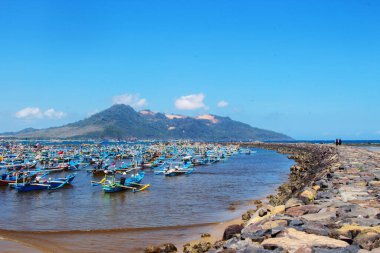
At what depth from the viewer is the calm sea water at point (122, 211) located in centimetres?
1886

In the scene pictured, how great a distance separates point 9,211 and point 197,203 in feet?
41.2

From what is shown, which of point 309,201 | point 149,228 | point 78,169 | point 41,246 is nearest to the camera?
point 309,201

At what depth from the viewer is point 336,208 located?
11984 millimetres

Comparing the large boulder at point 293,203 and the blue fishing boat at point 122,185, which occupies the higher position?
the large boulder at point 293,203

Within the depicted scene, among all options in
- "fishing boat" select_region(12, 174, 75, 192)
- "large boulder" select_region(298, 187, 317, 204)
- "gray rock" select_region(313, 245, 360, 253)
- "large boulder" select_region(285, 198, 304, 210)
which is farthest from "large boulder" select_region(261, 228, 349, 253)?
"fishing boat" select_region(12, 174, 75, 192)

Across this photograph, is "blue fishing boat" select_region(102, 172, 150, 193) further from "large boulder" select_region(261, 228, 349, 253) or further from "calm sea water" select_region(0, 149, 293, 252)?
"large boulder" select_region(261, 228, 349, 253)

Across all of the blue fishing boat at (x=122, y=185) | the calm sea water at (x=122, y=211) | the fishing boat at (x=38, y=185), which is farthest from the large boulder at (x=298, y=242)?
the fishing boat at (x=38, y=185)

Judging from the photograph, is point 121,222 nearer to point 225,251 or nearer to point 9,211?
point 9,211

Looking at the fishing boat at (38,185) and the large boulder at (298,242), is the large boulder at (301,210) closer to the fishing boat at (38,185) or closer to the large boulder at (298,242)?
the large boulder at (298,242)

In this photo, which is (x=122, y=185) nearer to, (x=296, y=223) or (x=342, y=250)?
(x=296, y=223)

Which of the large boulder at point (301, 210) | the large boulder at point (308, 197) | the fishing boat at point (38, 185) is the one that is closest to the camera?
the large boulder at point (301, 210)

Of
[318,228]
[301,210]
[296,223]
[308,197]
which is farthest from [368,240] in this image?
[308,197]

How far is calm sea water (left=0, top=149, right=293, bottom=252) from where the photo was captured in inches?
742

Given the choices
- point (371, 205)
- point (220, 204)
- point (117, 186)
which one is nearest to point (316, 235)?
point (371, 205)
